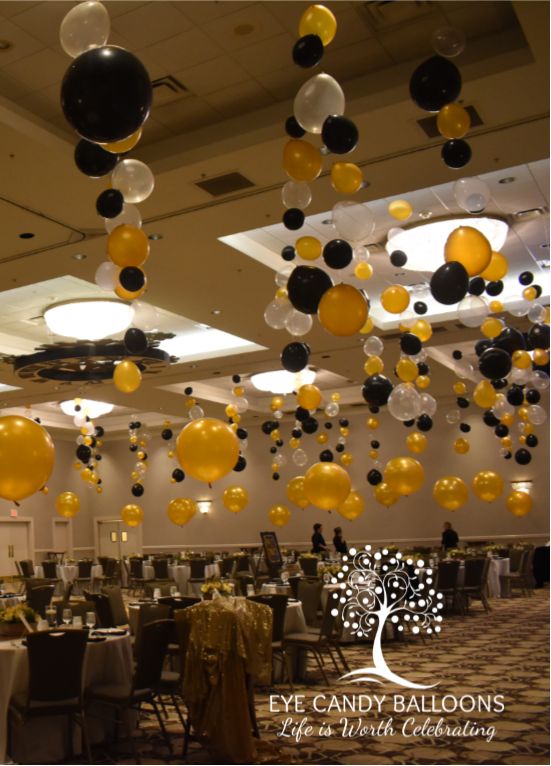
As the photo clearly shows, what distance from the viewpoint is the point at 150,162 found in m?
6.79

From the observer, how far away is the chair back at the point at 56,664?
544 centimetres

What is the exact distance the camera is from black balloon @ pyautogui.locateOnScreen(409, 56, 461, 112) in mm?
3371

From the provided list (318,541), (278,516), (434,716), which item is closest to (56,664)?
(434,716)

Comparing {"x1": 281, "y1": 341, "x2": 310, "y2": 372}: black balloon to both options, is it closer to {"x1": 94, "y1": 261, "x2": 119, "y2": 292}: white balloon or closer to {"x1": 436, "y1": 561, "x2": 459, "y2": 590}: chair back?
{"x1": 94, "y1": 261, "x2": 119, "y2": 292}: white balloon

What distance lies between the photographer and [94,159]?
3.50 meters

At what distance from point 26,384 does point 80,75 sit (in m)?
13.6

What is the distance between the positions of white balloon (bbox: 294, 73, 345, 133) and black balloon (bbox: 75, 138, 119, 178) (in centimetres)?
83

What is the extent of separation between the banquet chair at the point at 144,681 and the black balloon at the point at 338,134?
367 centimetres

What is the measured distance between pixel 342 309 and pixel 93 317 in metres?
7.58

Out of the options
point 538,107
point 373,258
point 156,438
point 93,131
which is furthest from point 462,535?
point 93,131

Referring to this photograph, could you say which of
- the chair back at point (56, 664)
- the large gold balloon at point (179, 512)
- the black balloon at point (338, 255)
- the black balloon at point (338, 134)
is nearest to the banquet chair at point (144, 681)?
the chair back at point (56, 664)

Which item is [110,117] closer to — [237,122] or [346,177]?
[346,177]

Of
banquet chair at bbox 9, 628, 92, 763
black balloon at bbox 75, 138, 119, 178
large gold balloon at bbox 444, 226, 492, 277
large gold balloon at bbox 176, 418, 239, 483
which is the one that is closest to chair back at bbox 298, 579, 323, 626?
banquet chair at bbox 9, 628, 92, 763

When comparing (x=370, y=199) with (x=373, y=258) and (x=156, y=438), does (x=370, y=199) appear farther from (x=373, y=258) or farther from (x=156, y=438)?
(x=156, y=438)
